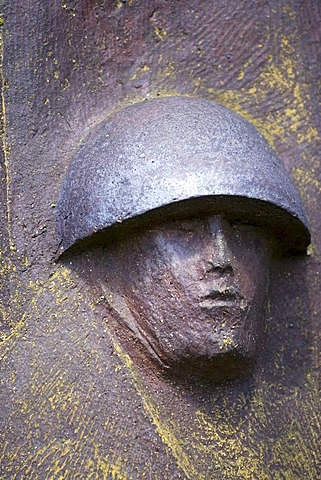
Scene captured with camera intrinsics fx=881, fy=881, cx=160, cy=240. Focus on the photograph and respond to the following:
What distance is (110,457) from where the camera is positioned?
47.4 inches

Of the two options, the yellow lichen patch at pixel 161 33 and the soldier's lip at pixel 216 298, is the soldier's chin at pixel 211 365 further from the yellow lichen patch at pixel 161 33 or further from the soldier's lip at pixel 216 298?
the yellow lichen patch at pixel 161 33

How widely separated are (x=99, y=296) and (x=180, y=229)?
0.16 metres

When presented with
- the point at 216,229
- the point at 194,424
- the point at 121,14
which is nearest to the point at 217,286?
the point at 216,229

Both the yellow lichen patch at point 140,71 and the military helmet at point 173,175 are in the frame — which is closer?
the military helmet at point 173,175

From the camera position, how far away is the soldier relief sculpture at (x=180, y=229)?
1219mm

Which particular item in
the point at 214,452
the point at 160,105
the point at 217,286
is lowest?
the point at 214,452

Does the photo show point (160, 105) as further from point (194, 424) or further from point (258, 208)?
point (194, 424)

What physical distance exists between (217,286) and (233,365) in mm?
123

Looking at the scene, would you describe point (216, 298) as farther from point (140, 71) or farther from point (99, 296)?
point (140, 71)

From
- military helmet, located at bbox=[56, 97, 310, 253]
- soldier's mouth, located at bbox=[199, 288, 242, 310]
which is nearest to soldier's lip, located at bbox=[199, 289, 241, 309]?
soldier's mouth, located at bbox=[199, 288, 242, 310]

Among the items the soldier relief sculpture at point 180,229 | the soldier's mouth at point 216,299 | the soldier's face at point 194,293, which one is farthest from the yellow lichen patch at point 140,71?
the soldier's mouth at point 216,299

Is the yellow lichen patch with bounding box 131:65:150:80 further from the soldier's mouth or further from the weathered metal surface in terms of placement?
the soldier's mouth

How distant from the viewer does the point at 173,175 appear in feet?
3.96

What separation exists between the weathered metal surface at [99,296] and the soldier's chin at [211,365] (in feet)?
0.07
